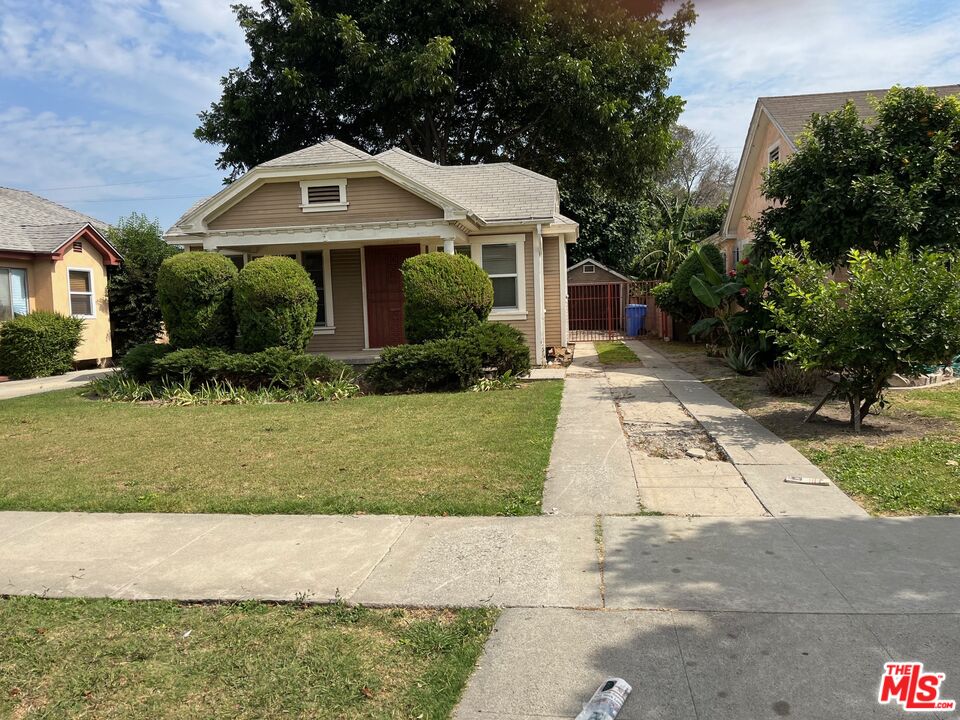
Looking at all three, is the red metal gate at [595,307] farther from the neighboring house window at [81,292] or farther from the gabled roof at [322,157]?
the neighboring house window at [81,292]

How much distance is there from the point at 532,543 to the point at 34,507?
449cm

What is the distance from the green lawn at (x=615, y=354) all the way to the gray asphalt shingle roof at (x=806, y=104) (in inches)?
252

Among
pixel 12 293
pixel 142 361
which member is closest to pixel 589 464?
pixel 142 361

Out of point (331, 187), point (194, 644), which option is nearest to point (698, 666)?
point (194, 644)

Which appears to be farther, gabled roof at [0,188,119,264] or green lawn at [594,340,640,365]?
gabled roof at [0,188,119,264]

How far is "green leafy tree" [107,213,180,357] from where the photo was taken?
874 inches

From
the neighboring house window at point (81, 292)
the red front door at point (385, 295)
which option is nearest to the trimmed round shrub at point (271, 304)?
the red front door at point (385, 295)

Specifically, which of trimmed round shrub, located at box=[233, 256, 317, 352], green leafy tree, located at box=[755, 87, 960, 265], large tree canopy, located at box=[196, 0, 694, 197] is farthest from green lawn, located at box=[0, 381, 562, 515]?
large tree canopy, located at box=[196, 0, 694, 197]

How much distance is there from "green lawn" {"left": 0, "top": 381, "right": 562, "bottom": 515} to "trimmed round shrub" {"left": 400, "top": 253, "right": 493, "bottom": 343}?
1.69 m

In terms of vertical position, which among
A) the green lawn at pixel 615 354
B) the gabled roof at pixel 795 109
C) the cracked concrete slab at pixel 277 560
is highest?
the gabled roof at pixel 795 109

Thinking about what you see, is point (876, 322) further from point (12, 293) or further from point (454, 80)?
point (12, 293)

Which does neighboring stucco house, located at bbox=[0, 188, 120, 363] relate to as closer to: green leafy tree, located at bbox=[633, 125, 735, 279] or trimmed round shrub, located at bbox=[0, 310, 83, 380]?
trimmed round shrub, located at bbox=[0, 310, 83, 380]

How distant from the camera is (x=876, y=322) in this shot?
8.00m

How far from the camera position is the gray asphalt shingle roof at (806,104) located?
16984 mm
